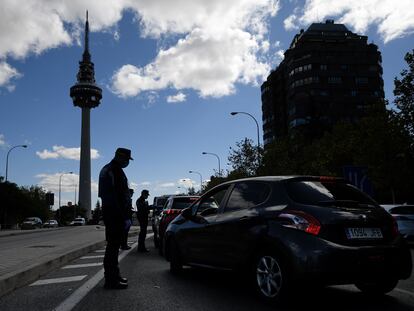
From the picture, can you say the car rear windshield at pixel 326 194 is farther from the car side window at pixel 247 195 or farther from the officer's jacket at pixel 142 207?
the officer's jacket at pixel 142 207

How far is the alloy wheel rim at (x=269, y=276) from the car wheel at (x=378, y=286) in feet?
3.24

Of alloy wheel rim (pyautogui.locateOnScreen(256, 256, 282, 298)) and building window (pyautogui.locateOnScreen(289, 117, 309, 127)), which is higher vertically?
building window (pyautogui.locateOnScreen(289, 117, 309, 127))

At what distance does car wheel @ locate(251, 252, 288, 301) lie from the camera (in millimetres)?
5637

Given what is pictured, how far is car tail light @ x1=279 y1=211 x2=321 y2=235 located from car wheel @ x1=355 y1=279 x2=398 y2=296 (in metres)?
1.02

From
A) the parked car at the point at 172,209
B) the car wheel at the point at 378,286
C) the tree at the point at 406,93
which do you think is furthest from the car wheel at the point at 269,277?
the tree at the point at 406,93

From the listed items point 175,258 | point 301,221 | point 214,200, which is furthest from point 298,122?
point 301,221

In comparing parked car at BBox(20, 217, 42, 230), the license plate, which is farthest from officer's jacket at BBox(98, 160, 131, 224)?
parked car at BBox(20, 217, 42, 230)

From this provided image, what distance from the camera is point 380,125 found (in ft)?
98.7

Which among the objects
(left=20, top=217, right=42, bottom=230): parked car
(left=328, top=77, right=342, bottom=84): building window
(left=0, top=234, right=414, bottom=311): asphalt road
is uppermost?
(left=328, top=77, right=342, bottom=84): building window

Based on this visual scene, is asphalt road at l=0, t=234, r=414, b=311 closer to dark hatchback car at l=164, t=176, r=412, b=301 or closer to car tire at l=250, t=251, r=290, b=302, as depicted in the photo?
car tire at l=250, t=251, r=290, b=302

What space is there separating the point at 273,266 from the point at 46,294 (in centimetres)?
309

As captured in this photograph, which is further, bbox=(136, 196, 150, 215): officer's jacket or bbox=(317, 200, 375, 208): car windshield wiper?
bbox=(136, 196, 150, 215): officer's jacket

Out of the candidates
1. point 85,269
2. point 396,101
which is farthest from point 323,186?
point 396,101

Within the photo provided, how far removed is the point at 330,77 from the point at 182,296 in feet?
301
